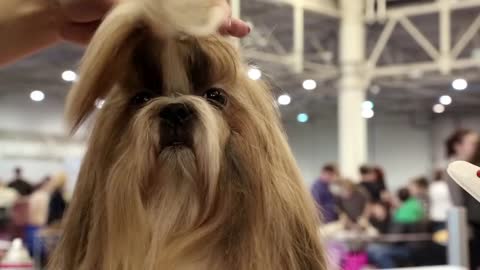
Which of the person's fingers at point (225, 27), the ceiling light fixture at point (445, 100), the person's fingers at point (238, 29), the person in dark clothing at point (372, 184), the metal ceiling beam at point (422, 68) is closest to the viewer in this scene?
the person's fingers at point (225, 27)

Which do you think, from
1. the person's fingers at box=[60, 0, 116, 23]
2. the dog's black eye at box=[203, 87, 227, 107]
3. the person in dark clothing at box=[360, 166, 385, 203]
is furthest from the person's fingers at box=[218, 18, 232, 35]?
the person in dark clothing at box=[360, 166, 385, 203]

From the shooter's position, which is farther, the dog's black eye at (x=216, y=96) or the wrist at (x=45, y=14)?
the wrist at (x=45, y=14)

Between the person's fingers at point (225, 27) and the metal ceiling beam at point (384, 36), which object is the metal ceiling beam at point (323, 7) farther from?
the person's fingers at point (225, 27)

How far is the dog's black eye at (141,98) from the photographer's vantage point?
4.14 feet

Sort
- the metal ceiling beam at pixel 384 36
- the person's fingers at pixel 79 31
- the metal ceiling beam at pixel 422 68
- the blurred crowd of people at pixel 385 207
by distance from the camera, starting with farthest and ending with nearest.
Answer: the metal ceiling beam at pixel 422 68
the metal ceiling beam at pixel 384 36
the blurred crowd of people at pixel 385 207
the person's fingers at pixel 79 31

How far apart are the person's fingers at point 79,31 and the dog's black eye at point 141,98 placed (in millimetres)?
376

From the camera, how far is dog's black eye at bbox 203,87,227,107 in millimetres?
1263

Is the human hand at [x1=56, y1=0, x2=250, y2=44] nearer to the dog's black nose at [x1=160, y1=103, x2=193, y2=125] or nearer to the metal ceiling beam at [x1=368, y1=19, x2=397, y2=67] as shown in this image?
the dog's black nose at [x1=160, y1=103, x2=193, y2=125]

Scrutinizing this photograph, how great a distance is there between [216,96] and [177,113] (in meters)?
0.10

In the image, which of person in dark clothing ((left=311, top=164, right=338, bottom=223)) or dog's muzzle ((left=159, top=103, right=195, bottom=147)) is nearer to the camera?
dog's muzzle ((left=159, top=103, right=195, bottom=147))

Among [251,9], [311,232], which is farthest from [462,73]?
[311,232]

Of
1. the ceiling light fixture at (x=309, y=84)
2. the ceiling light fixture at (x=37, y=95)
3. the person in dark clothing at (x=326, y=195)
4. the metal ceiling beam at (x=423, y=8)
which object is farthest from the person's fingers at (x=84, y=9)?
the ceiling light fixture at (x=37, y=95)

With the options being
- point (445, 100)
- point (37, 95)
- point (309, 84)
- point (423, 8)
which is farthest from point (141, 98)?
point (445, 100)

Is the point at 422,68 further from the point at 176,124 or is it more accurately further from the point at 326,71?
the point at 176,124
